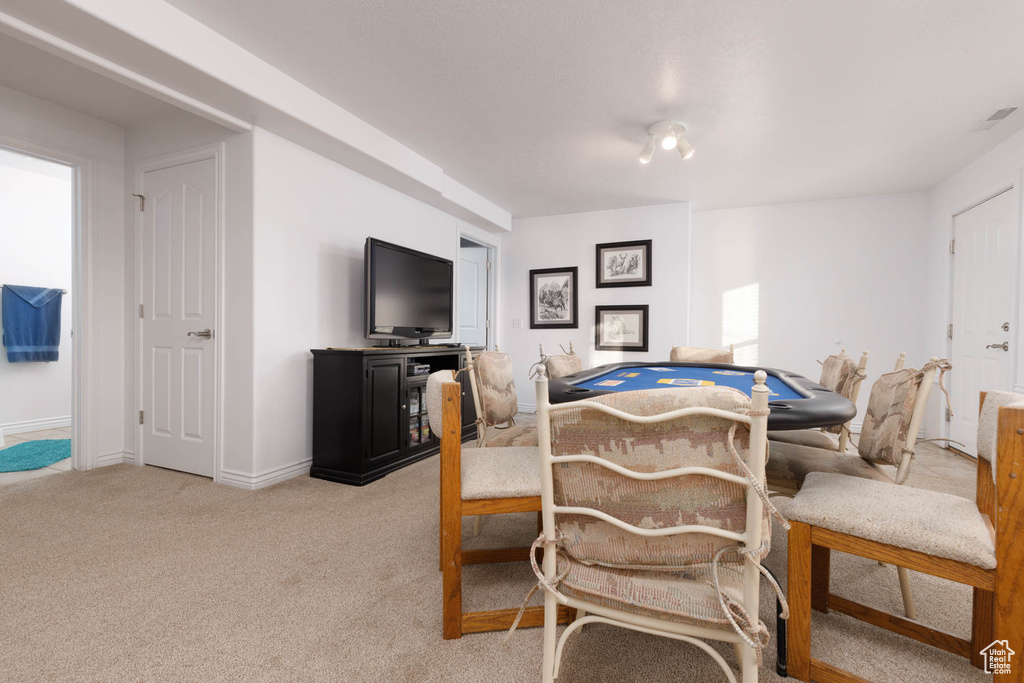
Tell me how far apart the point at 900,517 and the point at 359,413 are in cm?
270

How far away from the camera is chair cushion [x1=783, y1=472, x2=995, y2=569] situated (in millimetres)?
1011

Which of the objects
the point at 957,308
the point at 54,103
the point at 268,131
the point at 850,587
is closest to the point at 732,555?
the point at 850,587

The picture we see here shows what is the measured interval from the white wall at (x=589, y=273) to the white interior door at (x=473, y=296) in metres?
0.29

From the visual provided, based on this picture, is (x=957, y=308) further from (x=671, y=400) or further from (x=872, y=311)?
(x=671, y=400)

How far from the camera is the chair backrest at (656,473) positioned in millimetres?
801

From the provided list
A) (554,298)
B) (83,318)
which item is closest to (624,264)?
(554,298)

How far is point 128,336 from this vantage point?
333 cm

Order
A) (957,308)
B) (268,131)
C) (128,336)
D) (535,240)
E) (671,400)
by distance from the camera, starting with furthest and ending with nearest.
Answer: (535,240)
(957,308)
(128,336)
(268,131)
(671,400)

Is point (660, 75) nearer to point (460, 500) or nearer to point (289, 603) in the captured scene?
point (460, 500)

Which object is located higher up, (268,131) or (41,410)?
(268,131)

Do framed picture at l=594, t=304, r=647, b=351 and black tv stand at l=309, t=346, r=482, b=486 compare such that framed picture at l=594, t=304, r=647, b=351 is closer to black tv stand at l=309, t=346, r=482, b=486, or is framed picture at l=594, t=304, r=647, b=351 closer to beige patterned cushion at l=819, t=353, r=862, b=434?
beige patterned cushion at l=819, t=353, r=862, b=434

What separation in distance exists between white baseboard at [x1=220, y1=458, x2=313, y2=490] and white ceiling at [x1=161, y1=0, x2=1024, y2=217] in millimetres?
2448

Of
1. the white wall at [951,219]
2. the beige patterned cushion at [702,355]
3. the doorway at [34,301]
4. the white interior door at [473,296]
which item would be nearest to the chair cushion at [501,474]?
the beige patterned cushion at [702,355]

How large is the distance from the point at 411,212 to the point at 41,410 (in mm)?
4434
